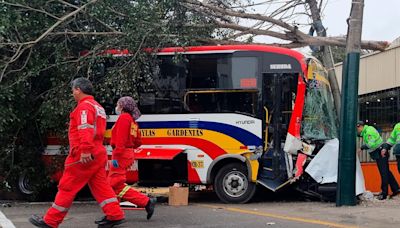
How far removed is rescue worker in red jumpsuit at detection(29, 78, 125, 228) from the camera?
21.4 ft

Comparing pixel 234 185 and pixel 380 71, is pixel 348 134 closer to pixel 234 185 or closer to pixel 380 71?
pixel 234 185

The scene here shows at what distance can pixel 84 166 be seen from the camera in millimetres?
6652

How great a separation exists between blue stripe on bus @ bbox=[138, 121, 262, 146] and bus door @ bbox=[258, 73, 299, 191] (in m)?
0.27

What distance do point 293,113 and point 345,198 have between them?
74.2 inches

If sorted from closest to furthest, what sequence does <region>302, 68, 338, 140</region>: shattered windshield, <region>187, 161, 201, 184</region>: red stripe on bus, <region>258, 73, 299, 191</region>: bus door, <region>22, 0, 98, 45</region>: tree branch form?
<region>22, 0, 98, 45</region>: tree branch < <region>258, 73, 299, 191</region>: bus door < <region>302, 68, 338, 140</region>: shattered windshield < <region>187, 161, 201, 184</region>: red stripe on bus

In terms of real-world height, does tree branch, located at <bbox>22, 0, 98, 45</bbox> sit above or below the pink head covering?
above

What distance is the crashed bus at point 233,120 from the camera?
10453 millimetres

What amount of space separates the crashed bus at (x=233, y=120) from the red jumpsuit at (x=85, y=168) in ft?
12.8

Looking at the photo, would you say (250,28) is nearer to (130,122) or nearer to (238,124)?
(238,124)

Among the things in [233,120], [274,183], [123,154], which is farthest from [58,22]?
[274,183]

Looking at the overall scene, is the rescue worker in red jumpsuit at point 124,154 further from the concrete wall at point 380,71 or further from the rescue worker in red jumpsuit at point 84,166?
the concrete wall at point 380,71

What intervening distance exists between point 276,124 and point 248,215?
246 centimetres

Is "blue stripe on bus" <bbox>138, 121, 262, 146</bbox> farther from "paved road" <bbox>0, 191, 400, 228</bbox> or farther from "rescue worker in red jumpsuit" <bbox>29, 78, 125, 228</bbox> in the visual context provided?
"rescue worker in red jumpsuit" <bbox>29, 78, 125, 228</bbox>

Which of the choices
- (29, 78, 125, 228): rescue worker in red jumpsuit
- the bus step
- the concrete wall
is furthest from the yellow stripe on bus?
the concrete wall
